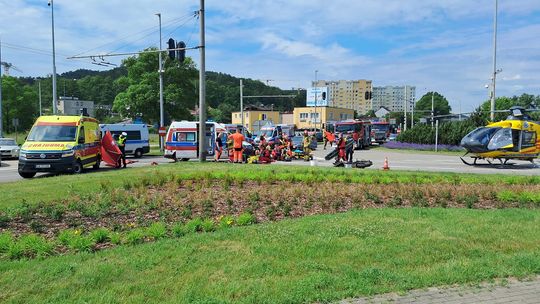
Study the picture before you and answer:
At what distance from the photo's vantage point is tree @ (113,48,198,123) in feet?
157

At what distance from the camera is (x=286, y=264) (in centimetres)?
545

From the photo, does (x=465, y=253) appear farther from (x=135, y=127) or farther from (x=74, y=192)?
(x=135, y=127)

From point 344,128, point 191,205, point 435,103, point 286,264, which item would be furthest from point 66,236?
point 435,103

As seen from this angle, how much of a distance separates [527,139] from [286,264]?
22676 millimetres

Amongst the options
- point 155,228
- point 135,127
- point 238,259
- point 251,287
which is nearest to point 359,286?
point 251,287

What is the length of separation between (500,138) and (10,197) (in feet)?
72.8

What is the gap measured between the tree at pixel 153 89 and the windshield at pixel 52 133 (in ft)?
93.5

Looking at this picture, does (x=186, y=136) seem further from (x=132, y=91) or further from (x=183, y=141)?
(x=132, y=91)

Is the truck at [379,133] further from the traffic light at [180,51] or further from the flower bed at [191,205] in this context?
the flower bed at [191,205]

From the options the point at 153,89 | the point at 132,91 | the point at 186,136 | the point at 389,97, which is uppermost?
the point at 389,97

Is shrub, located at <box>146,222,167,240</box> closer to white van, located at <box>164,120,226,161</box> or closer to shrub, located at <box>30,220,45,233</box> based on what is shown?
shrub, located at <box>30,220,45,233</box>

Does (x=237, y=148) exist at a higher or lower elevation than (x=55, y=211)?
higher

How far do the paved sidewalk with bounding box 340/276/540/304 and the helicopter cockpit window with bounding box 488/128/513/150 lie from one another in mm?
20230

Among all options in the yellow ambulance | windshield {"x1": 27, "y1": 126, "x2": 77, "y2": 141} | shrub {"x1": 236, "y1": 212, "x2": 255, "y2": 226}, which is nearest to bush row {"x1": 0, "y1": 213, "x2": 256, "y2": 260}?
shrub {"x1": 236, "y1": 212, "x2": 255, "y2": 226}
